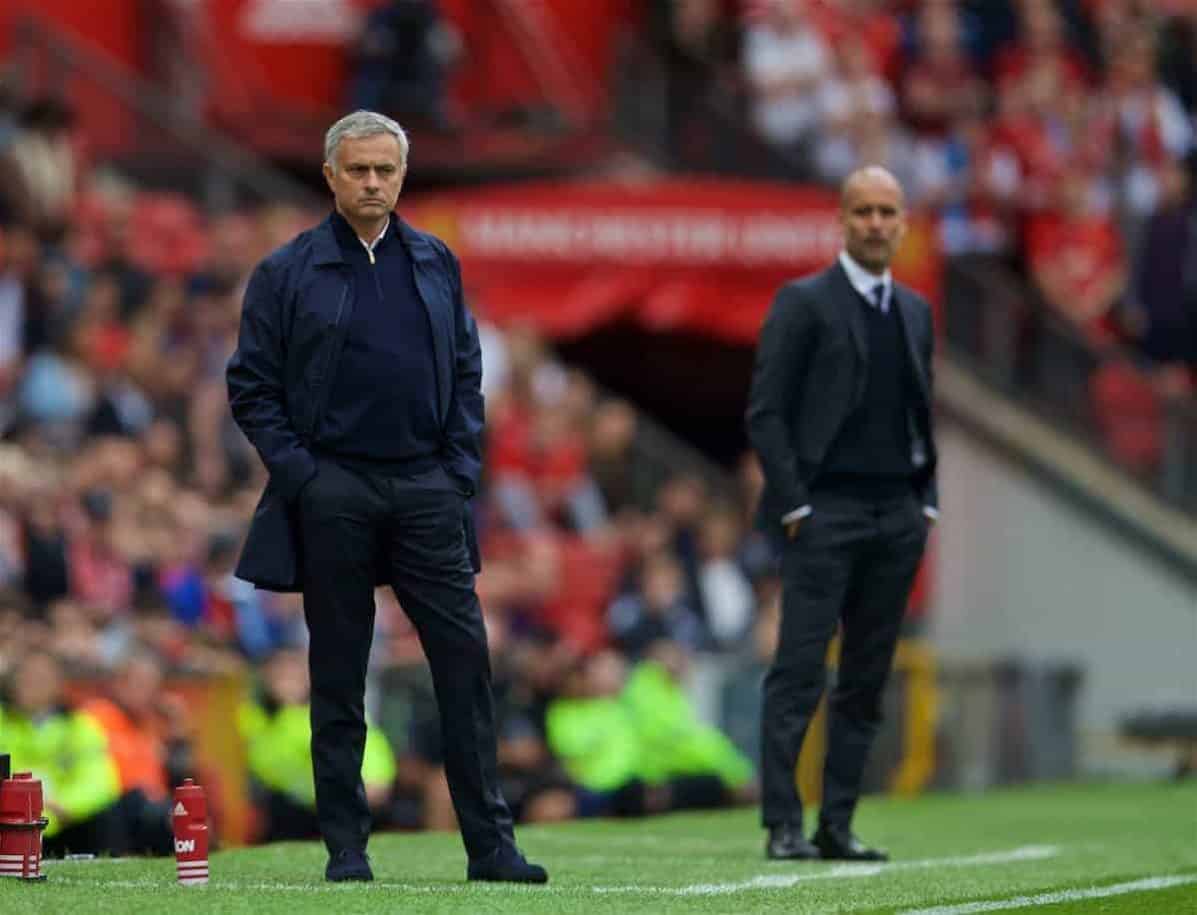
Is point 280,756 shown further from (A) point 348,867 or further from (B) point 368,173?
(B) point 368,173

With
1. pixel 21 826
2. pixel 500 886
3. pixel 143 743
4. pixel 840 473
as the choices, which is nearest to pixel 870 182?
pixel 840 473

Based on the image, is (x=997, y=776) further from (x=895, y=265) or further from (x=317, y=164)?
(x=317, y=164)

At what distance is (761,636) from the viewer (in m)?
19.3

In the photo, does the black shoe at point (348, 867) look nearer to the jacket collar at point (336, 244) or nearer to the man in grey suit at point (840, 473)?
the jacket collar at point (336, 244)

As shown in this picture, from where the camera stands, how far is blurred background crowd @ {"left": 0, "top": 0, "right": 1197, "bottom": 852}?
15406 millimetres

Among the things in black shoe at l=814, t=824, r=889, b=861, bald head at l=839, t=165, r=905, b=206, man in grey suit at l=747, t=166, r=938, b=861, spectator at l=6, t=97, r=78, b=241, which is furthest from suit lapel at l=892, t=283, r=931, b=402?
spectator at l=6, t=97, r=78, b=241

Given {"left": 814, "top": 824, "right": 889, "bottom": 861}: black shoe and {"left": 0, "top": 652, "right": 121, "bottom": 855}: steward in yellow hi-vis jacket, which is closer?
{"left": 814, "top": 824, "right": 889, "bottom": 861}: black shoe

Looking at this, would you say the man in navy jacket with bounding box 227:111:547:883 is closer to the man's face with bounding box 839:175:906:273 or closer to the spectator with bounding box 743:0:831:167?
the man's face with bounding box 839:175:906:273

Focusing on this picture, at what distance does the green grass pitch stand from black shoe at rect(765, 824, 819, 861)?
130 millimetres

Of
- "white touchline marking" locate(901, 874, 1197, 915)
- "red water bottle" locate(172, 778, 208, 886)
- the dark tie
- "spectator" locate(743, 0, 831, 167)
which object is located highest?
"spectator" locate(743, 0, 831, 167)

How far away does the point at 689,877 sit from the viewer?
33.6 ft

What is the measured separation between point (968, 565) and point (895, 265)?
252cm

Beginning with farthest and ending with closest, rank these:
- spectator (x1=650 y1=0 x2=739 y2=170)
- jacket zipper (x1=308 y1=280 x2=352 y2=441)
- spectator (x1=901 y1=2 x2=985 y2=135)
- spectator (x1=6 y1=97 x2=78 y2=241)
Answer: spectator (x1=901 y1=2 x2=985 y2=135) < spectator (x1=650 y1=0 x2=739 y2=170) < spectator (x1=6 y1=97 x2=78 y2=241) < jacket zipper (x1=308 y1=280 x2=352 y2=441)

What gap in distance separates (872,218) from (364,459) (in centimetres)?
259
